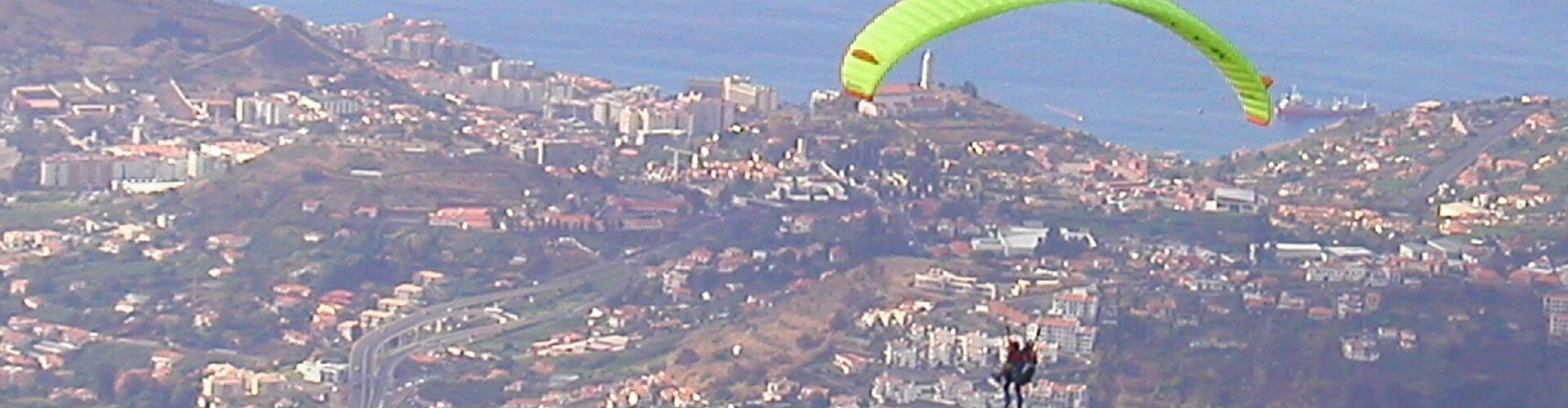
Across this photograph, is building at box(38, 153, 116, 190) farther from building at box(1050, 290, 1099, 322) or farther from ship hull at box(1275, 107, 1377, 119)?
ship hull at box(1275, 107, 1377, 119)

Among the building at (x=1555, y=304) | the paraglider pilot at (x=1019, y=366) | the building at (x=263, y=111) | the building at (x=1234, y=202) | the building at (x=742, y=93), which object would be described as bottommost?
the building at (x=1555, y=304)

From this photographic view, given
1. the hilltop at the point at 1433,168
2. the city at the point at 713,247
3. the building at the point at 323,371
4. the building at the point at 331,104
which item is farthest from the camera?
the building at the point at 331,104

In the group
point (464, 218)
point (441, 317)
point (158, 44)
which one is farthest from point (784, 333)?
point (158, 44)

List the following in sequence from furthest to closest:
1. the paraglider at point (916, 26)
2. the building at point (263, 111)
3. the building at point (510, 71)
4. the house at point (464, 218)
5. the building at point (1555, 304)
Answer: the building at point (510, 71) → the building at point (263, 111) → the house at point (464, 218) → the building at point (1555, 304) → the paraglider at point (916, 26)

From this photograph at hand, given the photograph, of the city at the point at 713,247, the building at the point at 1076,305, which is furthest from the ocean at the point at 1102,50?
the building at the point at 1076,305

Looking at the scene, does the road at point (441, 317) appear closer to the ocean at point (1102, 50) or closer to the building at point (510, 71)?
the building at point (510, 71)

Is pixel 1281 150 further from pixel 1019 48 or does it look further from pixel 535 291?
pixel 1019 48
